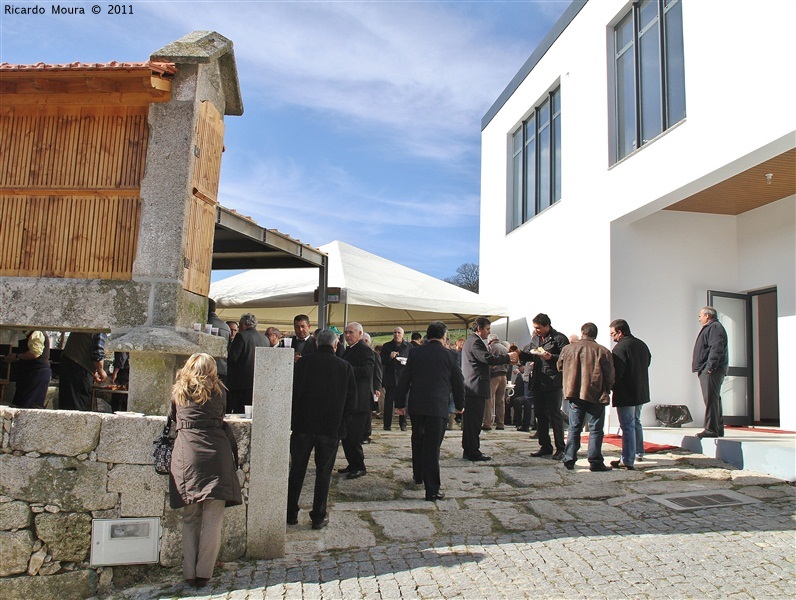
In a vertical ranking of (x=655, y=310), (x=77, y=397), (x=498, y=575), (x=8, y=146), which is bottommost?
(x=498, y=575)

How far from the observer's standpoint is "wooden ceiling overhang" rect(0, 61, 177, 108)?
15.9 feet

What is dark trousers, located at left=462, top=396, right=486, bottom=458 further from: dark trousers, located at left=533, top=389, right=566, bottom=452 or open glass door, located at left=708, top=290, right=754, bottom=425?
open glass door, located at left=708, top=290, right=754, bottom=425

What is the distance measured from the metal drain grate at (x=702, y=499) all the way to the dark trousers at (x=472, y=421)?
2156 mm

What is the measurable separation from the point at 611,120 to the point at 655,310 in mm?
3092

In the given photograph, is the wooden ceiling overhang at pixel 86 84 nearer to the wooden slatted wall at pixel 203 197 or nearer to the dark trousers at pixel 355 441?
the wooden slatted wall at pixel 203 197

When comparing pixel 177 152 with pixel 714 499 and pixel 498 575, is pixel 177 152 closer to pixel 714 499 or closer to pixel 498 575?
pixel 498 575

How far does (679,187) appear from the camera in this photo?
8.41 metres

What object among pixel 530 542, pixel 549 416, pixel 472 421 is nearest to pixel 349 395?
pixel 530 542

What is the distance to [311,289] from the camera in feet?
35.5

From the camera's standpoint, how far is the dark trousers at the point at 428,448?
6008 millimetres

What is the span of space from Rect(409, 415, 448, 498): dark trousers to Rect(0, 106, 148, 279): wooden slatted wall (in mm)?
3018

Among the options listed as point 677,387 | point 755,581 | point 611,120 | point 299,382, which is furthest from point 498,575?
point 611,120

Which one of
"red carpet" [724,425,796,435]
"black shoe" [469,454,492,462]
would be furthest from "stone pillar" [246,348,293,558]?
"red carpet" [724,425,796,435]

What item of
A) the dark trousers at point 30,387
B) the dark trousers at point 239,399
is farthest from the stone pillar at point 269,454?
the dark trousers at point 30,387
